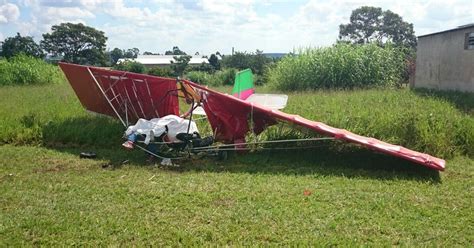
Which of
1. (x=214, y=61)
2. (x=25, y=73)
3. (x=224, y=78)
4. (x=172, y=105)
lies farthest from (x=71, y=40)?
(x=172, y=105)

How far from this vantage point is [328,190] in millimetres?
4707

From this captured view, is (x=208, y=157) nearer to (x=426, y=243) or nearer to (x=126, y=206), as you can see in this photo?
(x=126, y=206)

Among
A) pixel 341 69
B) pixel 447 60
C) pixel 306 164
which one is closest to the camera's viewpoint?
pixel 306 164

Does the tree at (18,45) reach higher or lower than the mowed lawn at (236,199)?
higher

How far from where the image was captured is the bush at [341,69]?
17.2 metres

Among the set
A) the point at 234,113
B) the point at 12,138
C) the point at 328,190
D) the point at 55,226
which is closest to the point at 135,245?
the point at 55,226

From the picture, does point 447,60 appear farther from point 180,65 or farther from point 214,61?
point 214,61

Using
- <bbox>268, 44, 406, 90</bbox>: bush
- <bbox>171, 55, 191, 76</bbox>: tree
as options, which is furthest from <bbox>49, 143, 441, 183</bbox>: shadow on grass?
<bbox>171, 55, 191, 76</bbox>: tree

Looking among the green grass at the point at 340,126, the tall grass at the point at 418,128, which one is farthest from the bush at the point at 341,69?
the tall grass at the point at 418,128

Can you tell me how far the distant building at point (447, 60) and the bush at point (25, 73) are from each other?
18374 mm

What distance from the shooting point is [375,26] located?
65.9 meters

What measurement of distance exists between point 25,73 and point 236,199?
2017 centimetres

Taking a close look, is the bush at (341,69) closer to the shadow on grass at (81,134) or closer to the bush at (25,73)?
the shadow on grass at (81,134)

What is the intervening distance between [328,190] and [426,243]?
1436 mm
